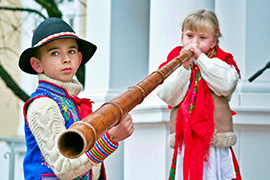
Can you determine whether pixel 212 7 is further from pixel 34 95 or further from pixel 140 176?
pixel 34 95

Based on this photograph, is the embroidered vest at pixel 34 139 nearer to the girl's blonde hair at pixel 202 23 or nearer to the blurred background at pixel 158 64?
the girl's blonde hair at pixel 202 23

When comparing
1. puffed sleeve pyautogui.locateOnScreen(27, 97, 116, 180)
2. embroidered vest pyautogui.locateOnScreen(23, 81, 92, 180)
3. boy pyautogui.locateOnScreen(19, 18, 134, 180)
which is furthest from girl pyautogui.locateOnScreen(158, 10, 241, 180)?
puffed sleeve pyautogui.locateOnScreen(27, 97, 116, 180)

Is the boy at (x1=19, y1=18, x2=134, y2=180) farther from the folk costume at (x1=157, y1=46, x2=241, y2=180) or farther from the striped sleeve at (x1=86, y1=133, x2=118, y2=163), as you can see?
the folk costume at (x1=157, y1=46, x2=241, y2=180)

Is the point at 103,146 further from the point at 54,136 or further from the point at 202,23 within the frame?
the point at 202,23

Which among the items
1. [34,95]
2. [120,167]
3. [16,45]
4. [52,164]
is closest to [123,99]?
[52,164]

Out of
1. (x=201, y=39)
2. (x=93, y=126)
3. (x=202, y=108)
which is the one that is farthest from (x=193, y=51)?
(x=93, y=126)

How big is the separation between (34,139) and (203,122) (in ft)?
3.93

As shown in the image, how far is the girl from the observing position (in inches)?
130

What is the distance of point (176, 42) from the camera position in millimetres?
4598

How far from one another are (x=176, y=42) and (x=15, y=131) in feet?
27.8

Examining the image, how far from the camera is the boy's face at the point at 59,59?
2613 millimetres

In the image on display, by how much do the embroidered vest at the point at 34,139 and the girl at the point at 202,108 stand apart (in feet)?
2.98

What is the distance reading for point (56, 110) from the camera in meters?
2.48

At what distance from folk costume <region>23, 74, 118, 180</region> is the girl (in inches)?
32.2
